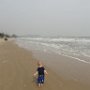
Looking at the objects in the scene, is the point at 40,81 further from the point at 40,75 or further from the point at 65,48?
the point at 65,48

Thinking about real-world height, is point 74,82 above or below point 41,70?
below

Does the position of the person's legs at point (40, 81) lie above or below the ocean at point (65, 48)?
above

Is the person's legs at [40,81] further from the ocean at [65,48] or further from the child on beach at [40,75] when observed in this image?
the ocean at [65,48]

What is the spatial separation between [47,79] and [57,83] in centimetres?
82

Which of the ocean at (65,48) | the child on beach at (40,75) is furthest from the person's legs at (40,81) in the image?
the ocean at (65,48)

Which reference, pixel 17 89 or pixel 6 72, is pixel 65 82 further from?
pixel 6 72

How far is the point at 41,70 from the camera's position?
29.2 feet

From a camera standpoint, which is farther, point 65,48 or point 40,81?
point 65,48

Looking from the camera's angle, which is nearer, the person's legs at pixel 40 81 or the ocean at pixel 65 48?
the person's legs at pixel 40 81

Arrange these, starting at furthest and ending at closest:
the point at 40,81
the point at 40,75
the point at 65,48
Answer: the point at 65,48, the point at 40,81, the point at 40,75

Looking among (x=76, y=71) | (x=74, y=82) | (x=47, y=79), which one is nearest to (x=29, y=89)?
(x=47, y=79)

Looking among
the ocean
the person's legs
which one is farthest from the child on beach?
the ocean

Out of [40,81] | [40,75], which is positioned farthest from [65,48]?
[40,75]

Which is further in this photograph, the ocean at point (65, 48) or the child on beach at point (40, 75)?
the ocean at point (65, 48)
